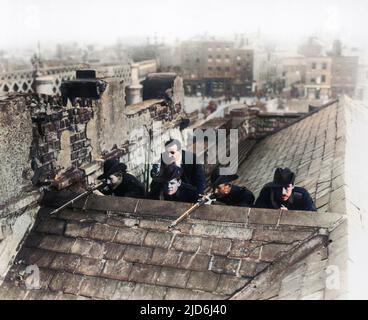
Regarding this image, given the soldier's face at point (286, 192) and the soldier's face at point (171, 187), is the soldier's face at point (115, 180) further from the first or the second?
the soldier's face at point (286, 192)

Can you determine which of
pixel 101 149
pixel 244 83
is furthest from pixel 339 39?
pixel 101 149

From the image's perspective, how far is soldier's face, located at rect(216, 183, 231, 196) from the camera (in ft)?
20.7

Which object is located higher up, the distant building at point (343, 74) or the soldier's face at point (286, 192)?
the soldier's face at point (286, 192)

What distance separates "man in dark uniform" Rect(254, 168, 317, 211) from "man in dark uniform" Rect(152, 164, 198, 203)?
3.53 ft

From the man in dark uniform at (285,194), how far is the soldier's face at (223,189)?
1.93 feet

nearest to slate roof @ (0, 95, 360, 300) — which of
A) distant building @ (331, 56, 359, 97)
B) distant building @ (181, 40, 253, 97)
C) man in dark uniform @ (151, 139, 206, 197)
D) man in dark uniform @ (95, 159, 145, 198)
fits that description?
man in dark uniform @ (95, 159, 145, 198)

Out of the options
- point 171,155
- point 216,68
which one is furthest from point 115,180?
point 216,68

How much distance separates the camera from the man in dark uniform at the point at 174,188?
6.44 m

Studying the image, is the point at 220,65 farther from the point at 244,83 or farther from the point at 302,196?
the point at 302,196

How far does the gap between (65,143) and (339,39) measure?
55.4 m

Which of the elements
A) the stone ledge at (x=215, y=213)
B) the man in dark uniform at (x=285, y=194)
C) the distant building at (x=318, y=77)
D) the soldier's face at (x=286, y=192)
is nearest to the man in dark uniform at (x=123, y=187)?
the stone ledge at (x=215, y=213)

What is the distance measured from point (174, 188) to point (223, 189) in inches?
26.8

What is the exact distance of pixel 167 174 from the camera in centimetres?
660

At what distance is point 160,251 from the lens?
4.91 metres
